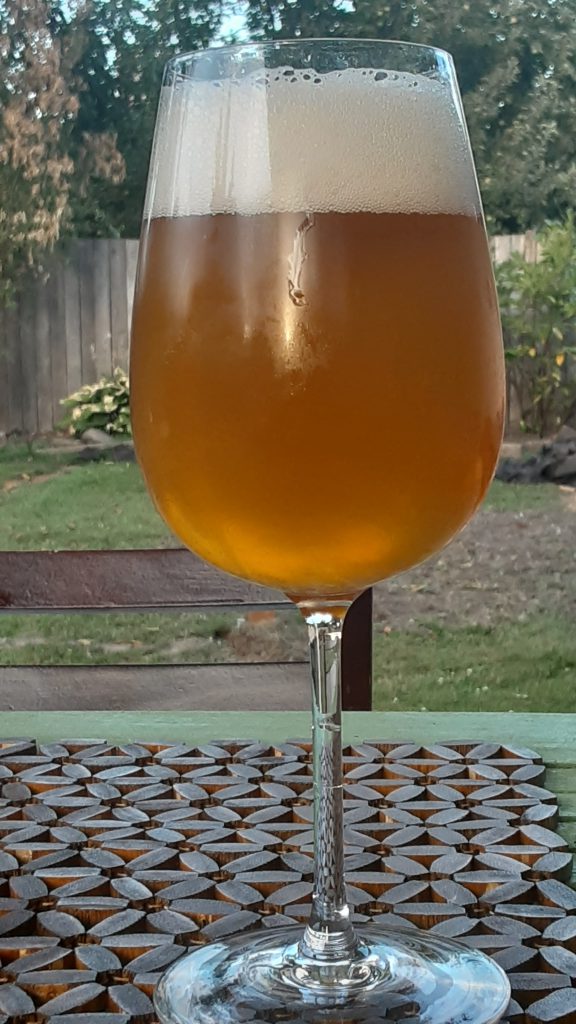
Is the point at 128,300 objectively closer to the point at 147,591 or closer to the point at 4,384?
the point at 4,384

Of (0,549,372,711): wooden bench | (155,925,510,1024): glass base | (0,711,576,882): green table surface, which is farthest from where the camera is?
(0,549,372,711): wooden bench

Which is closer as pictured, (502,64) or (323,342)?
(323,342)

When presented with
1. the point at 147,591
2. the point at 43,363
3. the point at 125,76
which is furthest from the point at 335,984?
the point at 43,363

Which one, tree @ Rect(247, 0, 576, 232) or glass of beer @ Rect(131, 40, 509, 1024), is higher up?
tree @ Rect(247, 0, 576, 232)

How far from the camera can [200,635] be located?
164 inches

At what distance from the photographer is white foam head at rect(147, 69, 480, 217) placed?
0.57 meters

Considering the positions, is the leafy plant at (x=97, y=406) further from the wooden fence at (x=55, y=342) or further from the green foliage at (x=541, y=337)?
the green foliage at (x=541, y=337)

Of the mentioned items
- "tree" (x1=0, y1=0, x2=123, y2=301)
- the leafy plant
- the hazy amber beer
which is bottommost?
the leafy plant

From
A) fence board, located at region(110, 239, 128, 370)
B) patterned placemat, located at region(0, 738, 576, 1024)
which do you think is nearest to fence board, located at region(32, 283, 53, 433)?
fence board, located at region(110, 239, 128, 370)

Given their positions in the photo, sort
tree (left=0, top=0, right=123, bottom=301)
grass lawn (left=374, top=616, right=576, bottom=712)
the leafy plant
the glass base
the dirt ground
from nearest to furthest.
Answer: the glass base, grass lawn (left=374, top=616, right=576, bottom=712), tree (left=0, top=0, right=123, bottom=301), the dirt ground, the leafy plant

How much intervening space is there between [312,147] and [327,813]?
0.32 metres

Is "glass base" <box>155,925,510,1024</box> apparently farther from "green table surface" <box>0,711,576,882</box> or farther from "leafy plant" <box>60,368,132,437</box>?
"leafy plant" <box>60,368,132,437</box>

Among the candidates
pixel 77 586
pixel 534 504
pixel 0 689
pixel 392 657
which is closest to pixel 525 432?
pixel 534 504

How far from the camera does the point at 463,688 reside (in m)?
3.83
